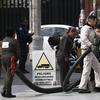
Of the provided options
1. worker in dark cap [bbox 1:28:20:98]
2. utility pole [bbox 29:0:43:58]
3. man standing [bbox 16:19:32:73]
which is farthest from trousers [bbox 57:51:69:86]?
utility pole [bbox 29:0:43:58]

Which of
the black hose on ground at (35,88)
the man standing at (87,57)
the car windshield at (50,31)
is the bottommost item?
the black hose on ground at (35,88)

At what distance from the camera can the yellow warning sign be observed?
14.4m

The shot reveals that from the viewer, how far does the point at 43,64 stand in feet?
47.4

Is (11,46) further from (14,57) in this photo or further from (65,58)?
(65,58)

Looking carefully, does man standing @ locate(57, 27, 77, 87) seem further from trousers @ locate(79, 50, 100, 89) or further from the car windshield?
the car windshield

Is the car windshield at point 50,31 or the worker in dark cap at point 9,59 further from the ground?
the worker in dark cap at point 9,59

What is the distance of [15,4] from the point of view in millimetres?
27188

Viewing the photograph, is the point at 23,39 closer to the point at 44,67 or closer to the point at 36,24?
the point at 36,24

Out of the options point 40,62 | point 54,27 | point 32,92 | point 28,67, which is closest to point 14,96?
point 32,92

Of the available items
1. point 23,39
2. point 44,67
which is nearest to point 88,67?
point 44,67

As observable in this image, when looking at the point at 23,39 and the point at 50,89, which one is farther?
the point at 23,39

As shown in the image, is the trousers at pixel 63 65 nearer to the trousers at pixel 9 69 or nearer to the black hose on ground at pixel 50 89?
the black hose on ground at pixel 50 89

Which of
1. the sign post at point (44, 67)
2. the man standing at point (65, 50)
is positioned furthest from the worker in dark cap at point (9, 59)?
the sign post at point (44, 67)

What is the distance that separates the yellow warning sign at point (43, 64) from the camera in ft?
47.4
